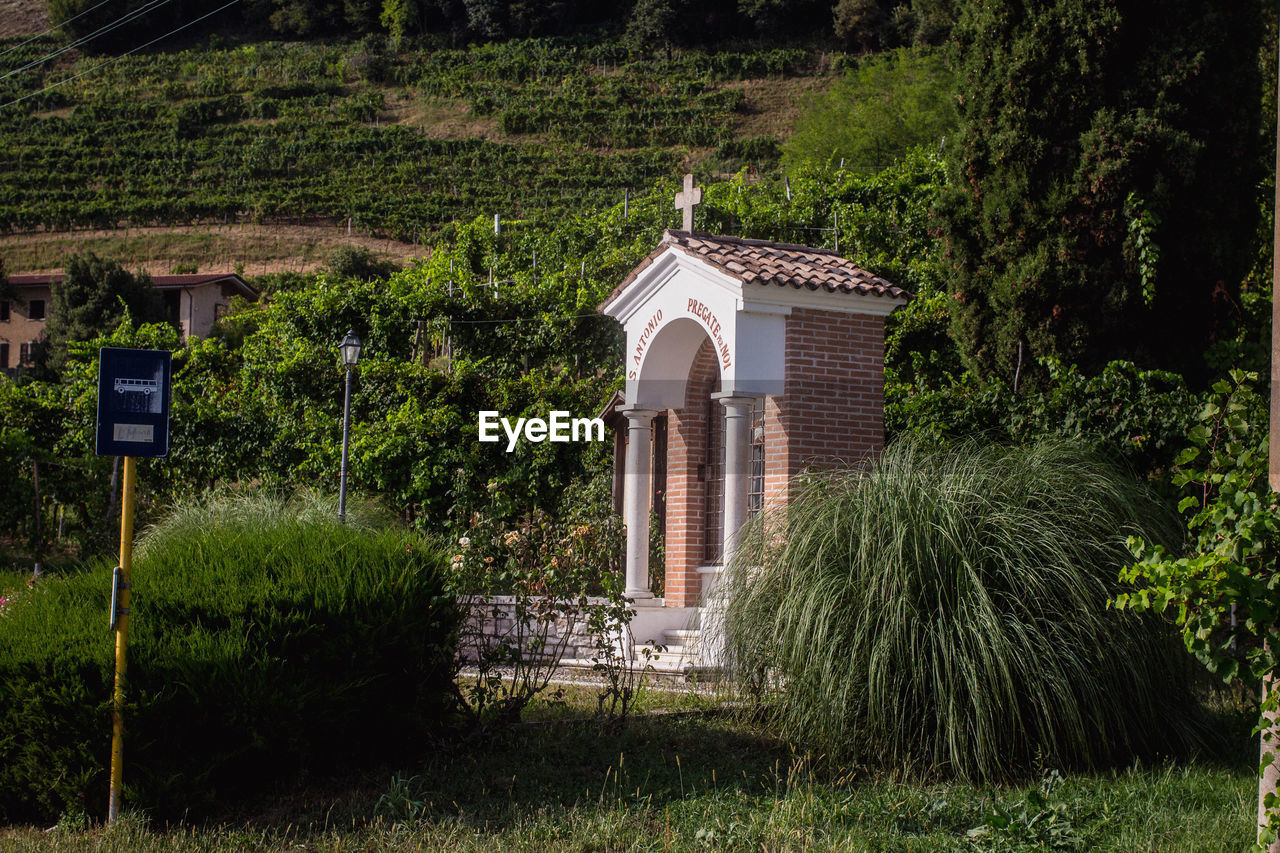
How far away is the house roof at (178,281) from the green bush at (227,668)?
37.9m

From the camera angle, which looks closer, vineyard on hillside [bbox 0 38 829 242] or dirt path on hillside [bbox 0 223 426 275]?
dirt path on hillside [bbox 0 223 426 275]

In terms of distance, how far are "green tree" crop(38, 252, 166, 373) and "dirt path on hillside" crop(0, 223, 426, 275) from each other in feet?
27.0

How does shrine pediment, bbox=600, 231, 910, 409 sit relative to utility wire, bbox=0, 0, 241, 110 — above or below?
below

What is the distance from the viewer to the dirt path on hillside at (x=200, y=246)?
47091 mm

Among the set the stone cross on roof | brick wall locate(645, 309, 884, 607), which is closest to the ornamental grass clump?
brick wall locate(645, 309, 884, 607)

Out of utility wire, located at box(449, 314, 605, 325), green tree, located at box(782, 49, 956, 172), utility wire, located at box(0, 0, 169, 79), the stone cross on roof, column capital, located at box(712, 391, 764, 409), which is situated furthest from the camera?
utility wire, located at box(0, 0, 169, 79)

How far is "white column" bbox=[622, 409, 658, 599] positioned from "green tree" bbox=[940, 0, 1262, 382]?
3604 mm

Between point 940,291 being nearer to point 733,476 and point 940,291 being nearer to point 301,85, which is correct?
point 733,476

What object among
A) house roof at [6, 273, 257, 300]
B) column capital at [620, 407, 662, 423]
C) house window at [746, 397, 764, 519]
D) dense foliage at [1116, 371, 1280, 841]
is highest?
house roof at [6, 273, 257, 300]

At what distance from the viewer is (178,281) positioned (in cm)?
4244

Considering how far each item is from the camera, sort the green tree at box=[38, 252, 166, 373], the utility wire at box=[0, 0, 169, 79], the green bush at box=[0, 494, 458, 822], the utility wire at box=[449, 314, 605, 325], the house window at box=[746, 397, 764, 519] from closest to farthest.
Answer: the green bush at box=[0, 494, 458, 822] < the house window at box=[746, 397, 764, 519] < the utility wire at box=[449, 314, 605, 325] < the green tree at box=[38, 252, 166, 373] < the utility wire at box=[0, 0, 169, 79]

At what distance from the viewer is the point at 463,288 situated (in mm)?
21391

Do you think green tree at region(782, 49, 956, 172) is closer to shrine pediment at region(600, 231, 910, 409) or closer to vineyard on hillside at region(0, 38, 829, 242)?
vineyard on hillside at region(0, 38, 829, 242)

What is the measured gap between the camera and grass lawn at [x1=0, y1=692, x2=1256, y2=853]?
5180 mm
